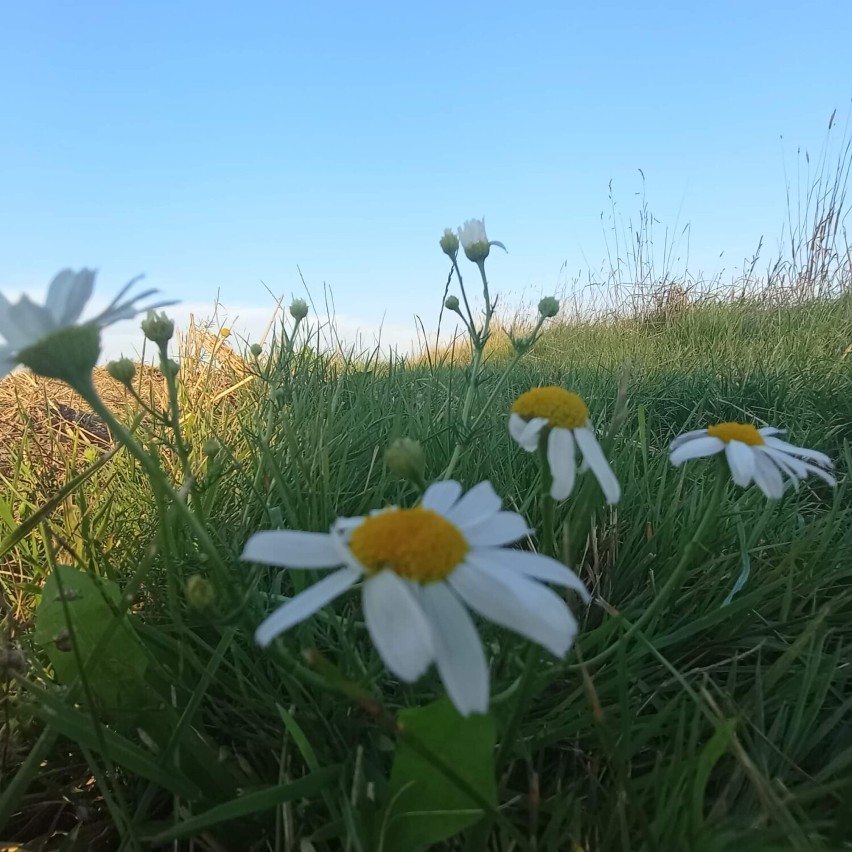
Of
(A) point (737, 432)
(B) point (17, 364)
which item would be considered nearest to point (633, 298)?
(A) point (737, 432)

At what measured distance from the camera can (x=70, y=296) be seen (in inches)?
19.7

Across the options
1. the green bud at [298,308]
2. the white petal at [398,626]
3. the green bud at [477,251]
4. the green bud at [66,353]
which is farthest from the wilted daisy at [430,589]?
the green bud at [298,308]

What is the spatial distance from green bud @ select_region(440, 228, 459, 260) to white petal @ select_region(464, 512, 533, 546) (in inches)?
29.7

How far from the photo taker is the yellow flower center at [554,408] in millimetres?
572

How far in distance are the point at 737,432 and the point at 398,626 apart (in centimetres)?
46

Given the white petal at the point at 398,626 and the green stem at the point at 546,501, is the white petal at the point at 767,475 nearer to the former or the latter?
the green stem at the point at 546,501

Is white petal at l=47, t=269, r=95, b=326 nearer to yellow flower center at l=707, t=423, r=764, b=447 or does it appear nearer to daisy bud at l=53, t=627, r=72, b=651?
daisy bud at l=53, t=627, r=72, b=651

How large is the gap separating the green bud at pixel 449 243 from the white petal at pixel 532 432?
60 centimetres

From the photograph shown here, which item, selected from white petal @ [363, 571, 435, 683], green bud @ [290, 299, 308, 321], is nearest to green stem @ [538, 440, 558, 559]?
white petal @ [363, 571, 435, 683]

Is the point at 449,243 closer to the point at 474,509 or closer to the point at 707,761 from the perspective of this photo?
the point at 474,509

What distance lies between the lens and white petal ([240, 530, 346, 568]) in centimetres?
38

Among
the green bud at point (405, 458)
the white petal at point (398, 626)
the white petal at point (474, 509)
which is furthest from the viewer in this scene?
the green bud at point (405, 458)

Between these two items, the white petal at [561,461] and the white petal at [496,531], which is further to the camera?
the white petal at [561,461]

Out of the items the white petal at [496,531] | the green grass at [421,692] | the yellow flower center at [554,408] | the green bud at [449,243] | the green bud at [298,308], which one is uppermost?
the green bud at [449,243]
